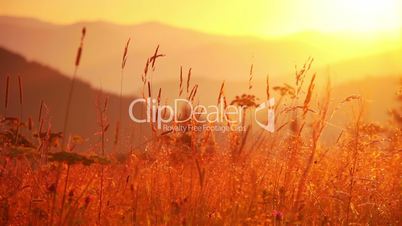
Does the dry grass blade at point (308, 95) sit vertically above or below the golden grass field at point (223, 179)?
above

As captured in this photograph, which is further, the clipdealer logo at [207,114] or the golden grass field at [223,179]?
the clipdealer logo at [207,114]

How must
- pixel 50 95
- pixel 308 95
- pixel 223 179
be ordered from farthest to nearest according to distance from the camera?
pixel 50 95, pixel 223 179, pixel 308 95

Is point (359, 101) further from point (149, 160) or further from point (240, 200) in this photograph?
point (149, 160)

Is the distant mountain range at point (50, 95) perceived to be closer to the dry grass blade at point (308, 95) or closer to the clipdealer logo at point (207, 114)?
the clipdealer logo at point (207, 114)

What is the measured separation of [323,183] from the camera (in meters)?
4.33

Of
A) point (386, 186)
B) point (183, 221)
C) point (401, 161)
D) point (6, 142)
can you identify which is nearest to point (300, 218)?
point (183, 221)

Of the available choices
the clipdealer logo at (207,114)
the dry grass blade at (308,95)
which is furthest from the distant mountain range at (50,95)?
the dry grass blade at (308,95)

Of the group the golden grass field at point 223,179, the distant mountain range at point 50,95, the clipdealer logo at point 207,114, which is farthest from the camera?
the distant mountain range at point 50,95

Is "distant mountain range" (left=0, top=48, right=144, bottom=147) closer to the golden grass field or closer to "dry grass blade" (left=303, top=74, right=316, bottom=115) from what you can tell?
the golden grass field

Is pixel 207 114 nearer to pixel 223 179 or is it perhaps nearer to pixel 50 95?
pixel 223 179

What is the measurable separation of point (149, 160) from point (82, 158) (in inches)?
75.7

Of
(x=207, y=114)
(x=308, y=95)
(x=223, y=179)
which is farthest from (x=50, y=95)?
(x=308, y=95)

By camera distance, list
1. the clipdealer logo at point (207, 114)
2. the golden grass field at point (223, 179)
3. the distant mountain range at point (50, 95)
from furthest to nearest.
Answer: the distant mountain range at point (50, 95) < the clipdealer logo at point (207, 114) < the golden grass field at point (223, 179)

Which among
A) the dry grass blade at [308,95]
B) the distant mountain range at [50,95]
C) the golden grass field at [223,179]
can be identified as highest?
the distant mountain range at [50,95]
